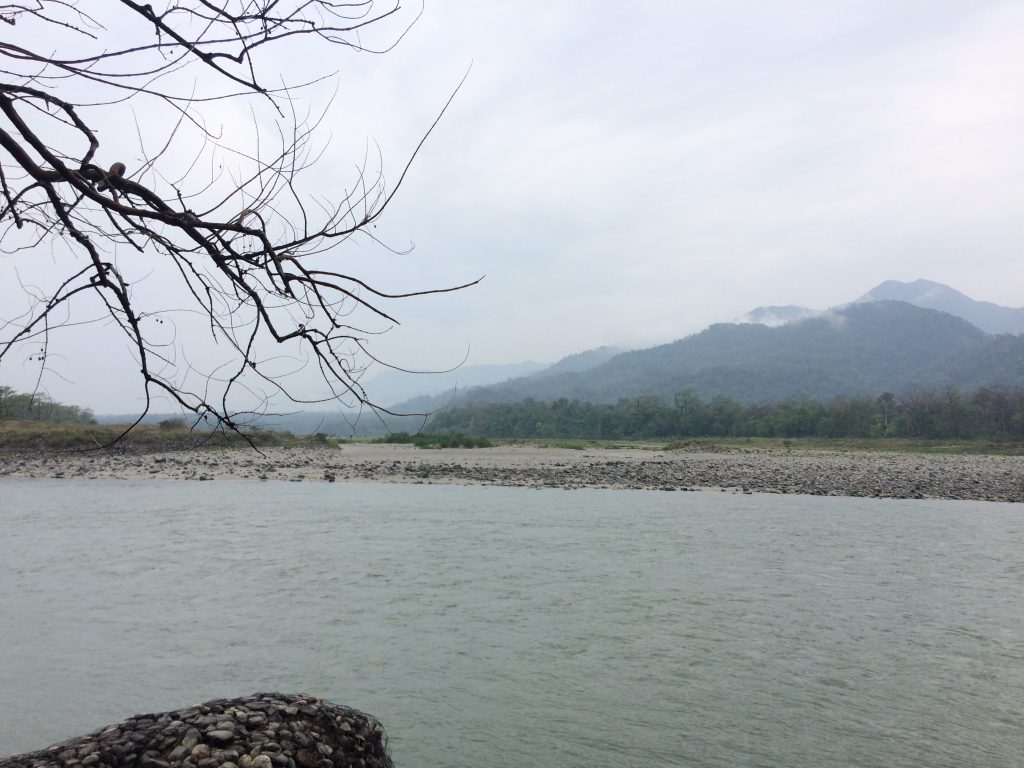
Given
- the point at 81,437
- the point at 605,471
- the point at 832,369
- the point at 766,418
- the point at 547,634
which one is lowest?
the point at 547,634

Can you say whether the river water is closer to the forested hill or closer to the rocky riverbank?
the rocky riverbank

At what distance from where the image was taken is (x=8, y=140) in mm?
2039

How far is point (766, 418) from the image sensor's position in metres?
67.8

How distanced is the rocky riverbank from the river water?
2.93 ft

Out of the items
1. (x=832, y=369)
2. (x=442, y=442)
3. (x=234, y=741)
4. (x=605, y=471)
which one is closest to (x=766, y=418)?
(x=442, y=442)

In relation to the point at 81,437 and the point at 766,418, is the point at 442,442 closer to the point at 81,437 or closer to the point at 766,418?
the point at 81,437

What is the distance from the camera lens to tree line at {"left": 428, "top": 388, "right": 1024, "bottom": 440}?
180 ft

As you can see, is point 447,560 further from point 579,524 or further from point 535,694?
point 535,694

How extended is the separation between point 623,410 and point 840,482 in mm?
52478

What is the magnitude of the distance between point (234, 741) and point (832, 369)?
166290 mm

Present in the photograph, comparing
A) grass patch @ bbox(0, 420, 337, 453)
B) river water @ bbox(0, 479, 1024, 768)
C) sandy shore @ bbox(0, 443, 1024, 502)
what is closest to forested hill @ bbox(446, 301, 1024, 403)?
grass patch @ bbox(0, 420, 337, 453)

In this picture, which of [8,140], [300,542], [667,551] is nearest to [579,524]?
[667,551]

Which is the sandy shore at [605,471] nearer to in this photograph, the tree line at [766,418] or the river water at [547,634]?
the river water at [547,634]

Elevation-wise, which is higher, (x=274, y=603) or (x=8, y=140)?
(x=8, y=140)
